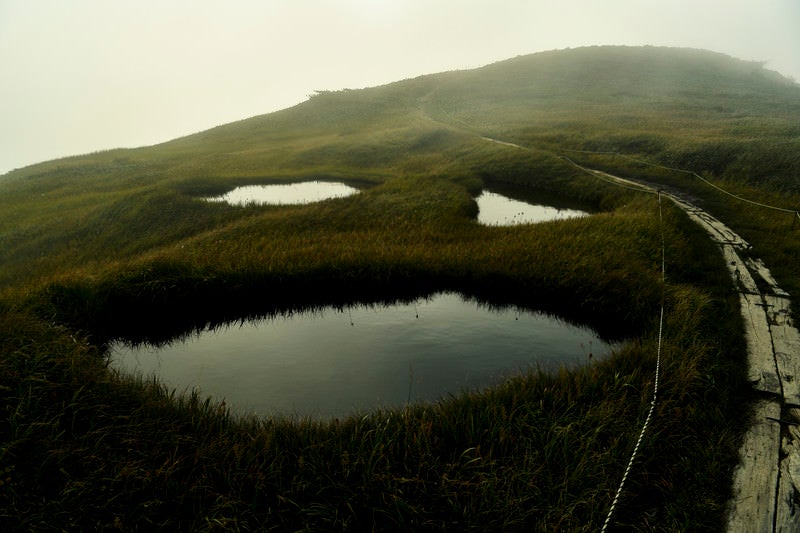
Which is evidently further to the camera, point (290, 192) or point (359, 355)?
point (290, 192)

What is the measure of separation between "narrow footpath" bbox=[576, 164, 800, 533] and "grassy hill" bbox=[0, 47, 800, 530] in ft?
0.90

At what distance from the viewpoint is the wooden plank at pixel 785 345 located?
7.22m

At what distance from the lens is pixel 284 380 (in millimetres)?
9367

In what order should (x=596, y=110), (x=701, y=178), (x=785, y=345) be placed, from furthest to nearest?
(x=596, y=110), (x=701, y=178), (x=785, y=345)

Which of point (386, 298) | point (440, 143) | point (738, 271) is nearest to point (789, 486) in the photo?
point (738, 271)

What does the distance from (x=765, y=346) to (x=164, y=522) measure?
1100 centimetres

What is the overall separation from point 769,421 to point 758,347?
260 cm

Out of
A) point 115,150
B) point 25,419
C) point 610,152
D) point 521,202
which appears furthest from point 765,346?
point 115,150

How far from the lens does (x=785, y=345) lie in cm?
848

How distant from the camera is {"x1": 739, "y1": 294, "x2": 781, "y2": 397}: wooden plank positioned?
292 inches

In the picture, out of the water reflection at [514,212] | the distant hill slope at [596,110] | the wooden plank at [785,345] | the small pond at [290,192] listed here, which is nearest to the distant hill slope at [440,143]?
the distant hill slope at [596,110]

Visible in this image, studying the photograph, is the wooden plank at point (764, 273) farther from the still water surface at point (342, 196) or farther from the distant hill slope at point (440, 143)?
the distant hill slope at point (440, 143)

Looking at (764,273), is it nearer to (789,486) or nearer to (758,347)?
(758,347)

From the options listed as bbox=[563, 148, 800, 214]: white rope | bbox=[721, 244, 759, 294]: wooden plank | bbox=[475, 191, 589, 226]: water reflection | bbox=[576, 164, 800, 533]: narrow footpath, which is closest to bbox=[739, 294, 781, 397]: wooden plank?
bbox=[576, 164, 800, 533]: narrow footpath
